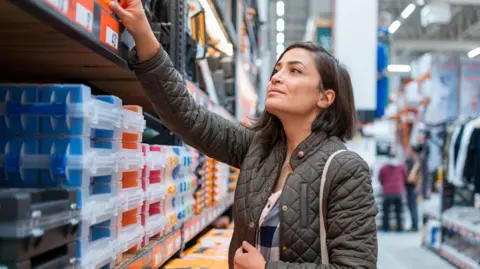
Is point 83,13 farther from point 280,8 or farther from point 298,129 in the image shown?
Result: point 280,8

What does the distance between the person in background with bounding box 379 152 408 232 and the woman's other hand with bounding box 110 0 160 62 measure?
1054 cm

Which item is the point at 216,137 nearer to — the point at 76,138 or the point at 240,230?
the point at 240,230

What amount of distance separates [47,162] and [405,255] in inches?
345

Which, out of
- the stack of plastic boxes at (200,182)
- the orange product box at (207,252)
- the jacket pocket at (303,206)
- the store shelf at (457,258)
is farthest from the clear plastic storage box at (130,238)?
the store shelf at (457,258)

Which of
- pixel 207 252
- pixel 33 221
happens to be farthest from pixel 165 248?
pixel 33 221

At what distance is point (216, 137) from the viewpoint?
7.16 ft

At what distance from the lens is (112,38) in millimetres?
1456

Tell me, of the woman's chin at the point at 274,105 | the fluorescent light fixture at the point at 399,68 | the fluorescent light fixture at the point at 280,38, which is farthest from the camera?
the fluorescent light fixture at the point at 399,68

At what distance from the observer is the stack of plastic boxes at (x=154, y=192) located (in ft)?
6.16

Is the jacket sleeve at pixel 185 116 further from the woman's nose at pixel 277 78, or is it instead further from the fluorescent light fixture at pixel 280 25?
the fluorescent light fixture at pixel 280 25

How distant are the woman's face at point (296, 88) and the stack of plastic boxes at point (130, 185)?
538 millimetres

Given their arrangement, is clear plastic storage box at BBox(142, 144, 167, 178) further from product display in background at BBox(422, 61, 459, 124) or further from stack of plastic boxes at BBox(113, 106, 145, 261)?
product display in background at BBox(422, 61, 459, 124)

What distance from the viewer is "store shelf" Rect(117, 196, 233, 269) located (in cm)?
174

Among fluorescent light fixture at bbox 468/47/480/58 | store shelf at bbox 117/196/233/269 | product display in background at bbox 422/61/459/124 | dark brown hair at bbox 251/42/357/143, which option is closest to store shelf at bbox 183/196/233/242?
store shelf at bbox 117/196/233/269
